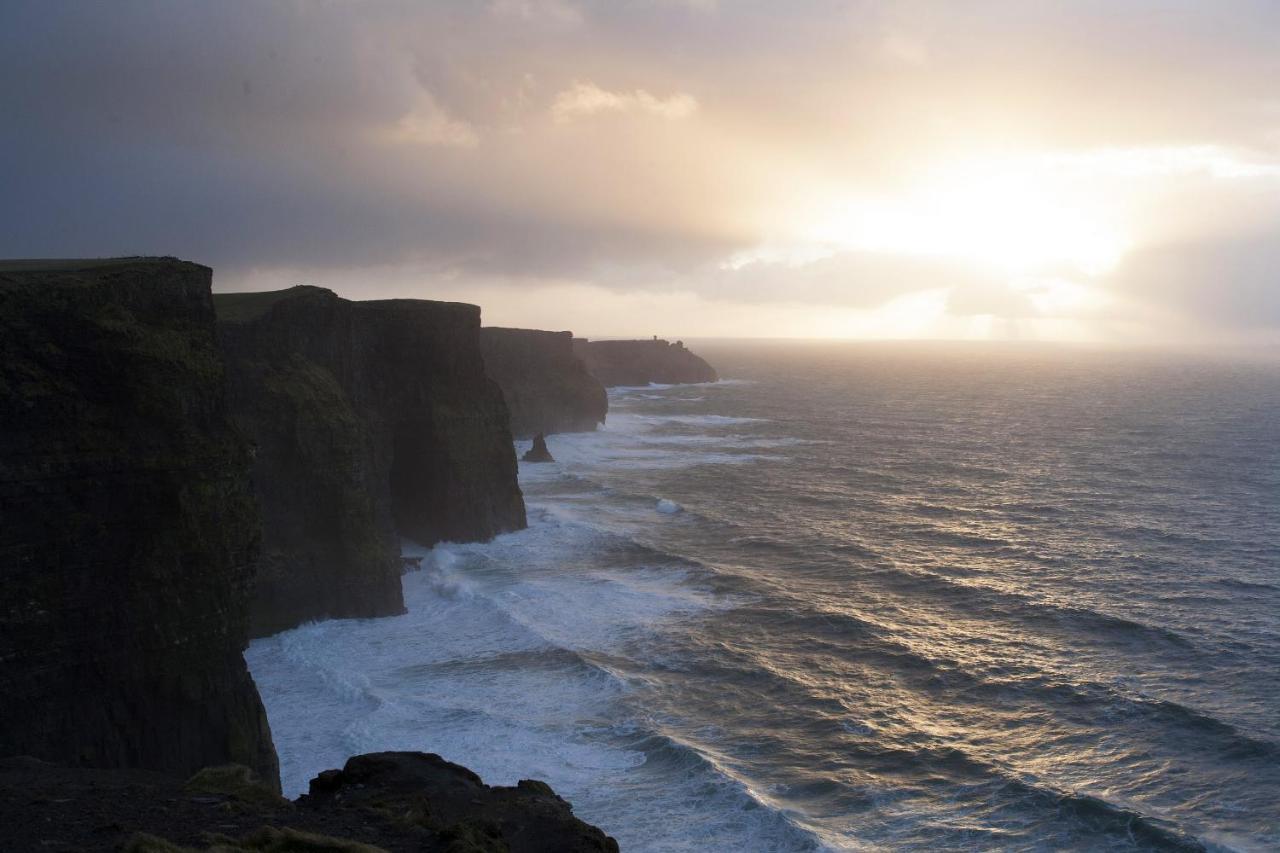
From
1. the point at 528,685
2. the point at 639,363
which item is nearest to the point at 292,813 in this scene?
the point at 528,685

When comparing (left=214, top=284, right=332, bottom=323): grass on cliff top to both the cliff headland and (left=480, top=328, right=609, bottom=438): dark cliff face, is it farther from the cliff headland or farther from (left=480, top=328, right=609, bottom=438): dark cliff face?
(left=480, top=328, right=609, bottom=438): dark cliff face

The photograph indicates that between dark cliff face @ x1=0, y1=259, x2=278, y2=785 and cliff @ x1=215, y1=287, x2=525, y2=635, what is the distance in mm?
5580

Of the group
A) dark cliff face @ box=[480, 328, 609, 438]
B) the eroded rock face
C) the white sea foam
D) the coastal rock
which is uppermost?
dark cliff face @ box=[480, 328, 609, 438]

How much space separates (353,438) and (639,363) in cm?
13812

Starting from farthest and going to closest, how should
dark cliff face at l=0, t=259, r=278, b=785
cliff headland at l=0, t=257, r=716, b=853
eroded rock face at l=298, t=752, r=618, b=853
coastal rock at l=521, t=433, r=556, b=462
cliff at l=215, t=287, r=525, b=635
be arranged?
coastal rock at l=521, t=433, r=556, b=462 → cliff at l=215, t=287, r=525, b=635 → dark cliff face at l=0, t=259, r=278, b=785 → eroded rock face at l=298, t=752, r=618, b=853 → cliff headland at l=0, t=257, r=716, b=853

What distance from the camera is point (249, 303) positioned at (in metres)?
41.4

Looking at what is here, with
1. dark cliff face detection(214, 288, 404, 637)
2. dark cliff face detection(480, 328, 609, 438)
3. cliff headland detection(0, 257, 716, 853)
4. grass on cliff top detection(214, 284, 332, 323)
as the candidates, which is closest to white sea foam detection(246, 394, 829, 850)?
dark cliff face detection(214, 288, 404, 637)

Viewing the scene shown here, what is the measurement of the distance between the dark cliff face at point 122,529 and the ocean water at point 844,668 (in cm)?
462

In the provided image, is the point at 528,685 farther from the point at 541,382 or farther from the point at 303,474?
the point at 541,382

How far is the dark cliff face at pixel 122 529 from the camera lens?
2152 centimetres

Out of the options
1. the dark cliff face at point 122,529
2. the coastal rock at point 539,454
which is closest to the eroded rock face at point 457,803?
the dark cliff face at point 122,529

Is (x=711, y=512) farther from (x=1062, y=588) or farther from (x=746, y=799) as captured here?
(x=746, y=799)

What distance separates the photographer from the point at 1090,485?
71.3 metres

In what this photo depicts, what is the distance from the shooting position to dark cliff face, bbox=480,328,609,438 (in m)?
92.8
